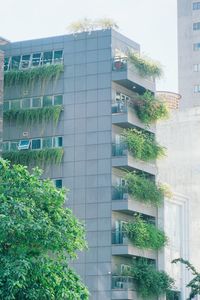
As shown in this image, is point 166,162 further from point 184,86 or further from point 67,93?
point 184,86

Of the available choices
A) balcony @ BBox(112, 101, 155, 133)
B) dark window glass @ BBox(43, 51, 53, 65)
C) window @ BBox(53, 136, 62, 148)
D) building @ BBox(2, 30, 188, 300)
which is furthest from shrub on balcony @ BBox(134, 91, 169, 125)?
dark window glass @ BBox(43, 51, 53, 65)

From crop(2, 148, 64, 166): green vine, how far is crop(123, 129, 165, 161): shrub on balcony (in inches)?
186

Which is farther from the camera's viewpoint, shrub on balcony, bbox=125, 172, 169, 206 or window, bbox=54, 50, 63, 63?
window, bbox=54, 50, 63, 63

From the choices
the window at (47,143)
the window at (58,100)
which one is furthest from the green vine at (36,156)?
the window at (58,100)

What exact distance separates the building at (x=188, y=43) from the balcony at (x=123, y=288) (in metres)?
65.7

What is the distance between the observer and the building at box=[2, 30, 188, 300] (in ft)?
233

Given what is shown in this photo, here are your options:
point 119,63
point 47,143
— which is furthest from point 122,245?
point 119,63

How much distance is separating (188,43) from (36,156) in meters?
64.8

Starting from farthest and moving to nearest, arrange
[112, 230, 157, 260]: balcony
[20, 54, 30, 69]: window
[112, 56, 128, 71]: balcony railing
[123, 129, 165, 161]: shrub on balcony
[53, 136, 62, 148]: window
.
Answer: [20, 54, 30, 69]: window, [53, 136, 62, 148]: window, [112, 56, 128, 71]: balcony railing, [123, 129, 165, 161]: shrub on balcony, [112, 230, 157, 260]: balcony

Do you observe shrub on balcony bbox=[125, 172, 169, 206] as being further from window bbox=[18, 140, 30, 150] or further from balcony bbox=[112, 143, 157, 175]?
window bbox=[18, 140, 30, 150]

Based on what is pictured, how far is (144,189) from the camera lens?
7300cm

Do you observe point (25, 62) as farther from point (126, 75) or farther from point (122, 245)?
point (122, 245)

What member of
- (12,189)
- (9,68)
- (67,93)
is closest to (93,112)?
(67,93)

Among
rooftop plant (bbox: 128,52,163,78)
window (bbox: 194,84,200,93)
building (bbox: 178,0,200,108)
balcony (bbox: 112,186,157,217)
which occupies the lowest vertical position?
balcony (bbox: 112,186,157,217)
